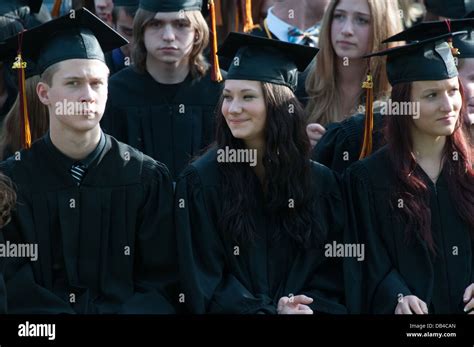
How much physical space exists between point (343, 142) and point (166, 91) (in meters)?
1.03

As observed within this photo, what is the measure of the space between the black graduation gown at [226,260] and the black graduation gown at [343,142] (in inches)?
19.3

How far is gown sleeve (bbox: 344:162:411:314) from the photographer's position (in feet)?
18.5

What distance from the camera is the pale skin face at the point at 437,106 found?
224 inches

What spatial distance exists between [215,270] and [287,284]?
0.32 m

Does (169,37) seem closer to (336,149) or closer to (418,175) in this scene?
(336,149)

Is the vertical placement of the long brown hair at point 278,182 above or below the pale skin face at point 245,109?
below

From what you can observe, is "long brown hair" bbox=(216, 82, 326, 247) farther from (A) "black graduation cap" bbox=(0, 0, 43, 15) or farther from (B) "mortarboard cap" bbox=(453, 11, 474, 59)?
(A) "black graduation cap" bbox=(0, 0, 43, 15)

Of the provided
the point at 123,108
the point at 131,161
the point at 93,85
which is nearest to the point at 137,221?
the point at 131,161

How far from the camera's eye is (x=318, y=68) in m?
6.58

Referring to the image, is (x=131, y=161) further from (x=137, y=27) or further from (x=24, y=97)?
(x=137, y=27)
